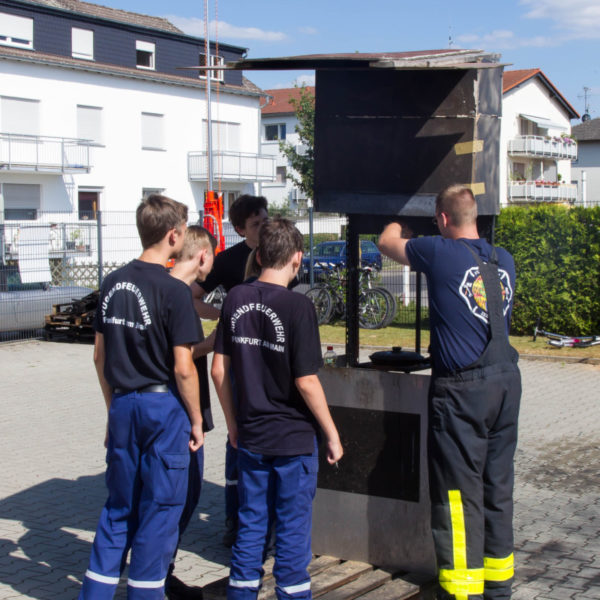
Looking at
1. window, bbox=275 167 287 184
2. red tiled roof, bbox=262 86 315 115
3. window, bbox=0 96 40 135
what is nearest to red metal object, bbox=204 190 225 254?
window, bbox=0 96 40 135

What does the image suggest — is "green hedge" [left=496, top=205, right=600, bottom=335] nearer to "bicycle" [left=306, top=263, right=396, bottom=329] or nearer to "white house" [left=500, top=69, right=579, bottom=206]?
A: "bicycle" [left=306, top=263, right=396, bottom=329]

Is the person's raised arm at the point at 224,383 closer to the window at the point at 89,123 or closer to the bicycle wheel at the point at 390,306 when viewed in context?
the bicycle wheel at the point at 390,306

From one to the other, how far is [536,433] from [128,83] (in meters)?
31.7

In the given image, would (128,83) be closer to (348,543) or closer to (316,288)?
(316,288)

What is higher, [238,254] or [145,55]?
[145,55]

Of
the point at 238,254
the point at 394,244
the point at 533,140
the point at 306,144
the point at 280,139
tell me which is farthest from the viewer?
the point at 280,139

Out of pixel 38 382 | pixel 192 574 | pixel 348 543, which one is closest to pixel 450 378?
pixel 348 543

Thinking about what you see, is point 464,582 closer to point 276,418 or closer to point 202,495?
point 276,418

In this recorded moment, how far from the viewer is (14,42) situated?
32750 millimetres

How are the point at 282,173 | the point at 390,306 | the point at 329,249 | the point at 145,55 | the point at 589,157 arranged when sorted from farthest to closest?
the point at 589,157
the point at 282,173
the point at 145,55
the point at 329,249
the point at 390,306

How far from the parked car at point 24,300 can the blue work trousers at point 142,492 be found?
436 inches

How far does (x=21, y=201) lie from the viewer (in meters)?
32.8

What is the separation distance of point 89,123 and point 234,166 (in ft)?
26.4

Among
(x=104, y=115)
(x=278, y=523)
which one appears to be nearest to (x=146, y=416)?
(x=278, y=523)
